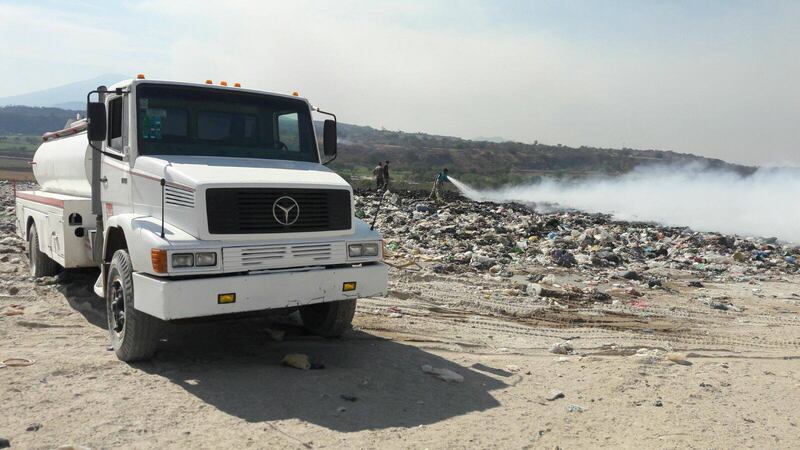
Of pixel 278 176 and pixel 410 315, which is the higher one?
pixel 278 176

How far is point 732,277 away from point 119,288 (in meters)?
10.1

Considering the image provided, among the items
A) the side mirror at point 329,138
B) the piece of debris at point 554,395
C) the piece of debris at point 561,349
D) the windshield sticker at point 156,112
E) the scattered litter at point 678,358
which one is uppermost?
the windshield sticker at point 156,112

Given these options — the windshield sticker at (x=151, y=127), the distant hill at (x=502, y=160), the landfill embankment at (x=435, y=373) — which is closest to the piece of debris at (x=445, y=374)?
the landfill embankment at (x=435, y=373)

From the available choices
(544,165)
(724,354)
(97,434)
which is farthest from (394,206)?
(544,165)

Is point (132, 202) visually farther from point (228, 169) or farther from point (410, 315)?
point (410, 315)

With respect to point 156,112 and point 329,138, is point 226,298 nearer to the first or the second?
point 156,112

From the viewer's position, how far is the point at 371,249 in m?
5.52

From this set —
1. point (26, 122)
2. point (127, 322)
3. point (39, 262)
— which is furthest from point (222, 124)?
point (26, 122)

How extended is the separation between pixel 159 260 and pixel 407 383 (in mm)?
2099

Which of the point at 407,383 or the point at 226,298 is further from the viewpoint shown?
the point at 407,383

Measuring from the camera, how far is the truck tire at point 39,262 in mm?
8406

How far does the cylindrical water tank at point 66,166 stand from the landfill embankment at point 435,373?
130cm

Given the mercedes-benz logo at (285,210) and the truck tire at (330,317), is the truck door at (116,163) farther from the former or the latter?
the truck tire at (330,317)

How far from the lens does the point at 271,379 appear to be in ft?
16.3
